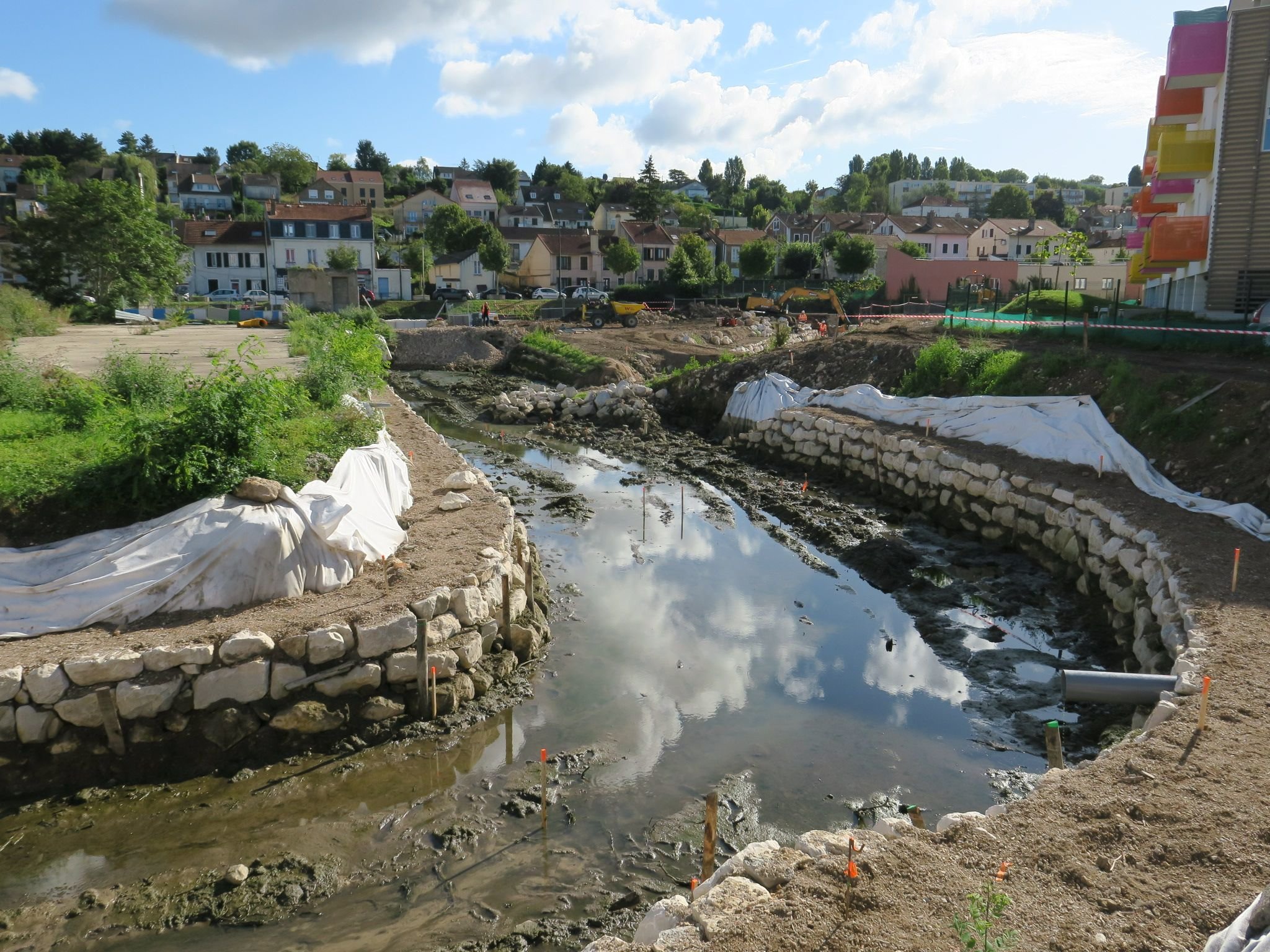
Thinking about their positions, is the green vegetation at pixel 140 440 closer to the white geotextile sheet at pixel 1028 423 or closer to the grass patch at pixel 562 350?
the white geotextile sheet at pixel 1028 423

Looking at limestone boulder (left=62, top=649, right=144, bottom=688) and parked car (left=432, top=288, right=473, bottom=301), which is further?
parked car (left=432, top=288, right=473, bottom=301)

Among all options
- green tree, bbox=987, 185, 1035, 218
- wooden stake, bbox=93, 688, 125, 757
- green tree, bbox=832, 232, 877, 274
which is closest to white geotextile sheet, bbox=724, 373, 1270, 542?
wooden stake, bbox=93, 688, 125, 757

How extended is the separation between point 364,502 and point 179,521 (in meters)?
2.45

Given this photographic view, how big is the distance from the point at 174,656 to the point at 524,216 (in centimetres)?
9701

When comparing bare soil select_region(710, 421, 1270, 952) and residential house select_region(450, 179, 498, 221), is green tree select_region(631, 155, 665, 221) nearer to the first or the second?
residential house select_region(450, 179, 498, 221)

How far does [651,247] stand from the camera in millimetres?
72000

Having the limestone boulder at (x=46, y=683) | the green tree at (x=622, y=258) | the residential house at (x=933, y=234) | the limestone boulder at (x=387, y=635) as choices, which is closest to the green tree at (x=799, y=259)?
the green tree at (x=622, y=258)

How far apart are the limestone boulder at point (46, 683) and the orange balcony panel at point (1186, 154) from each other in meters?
29.9

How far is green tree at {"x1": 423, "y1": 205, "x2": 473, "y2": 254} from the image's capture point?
7400 cm

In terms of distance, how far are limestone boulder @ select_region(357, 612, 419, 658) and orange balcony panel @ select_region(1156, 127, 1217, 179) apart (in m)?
27.2

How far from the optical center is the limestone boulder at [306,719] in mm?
8594

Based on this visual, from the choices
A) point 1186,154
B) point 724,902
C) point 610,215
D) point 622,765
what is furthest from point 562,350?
point 610,215

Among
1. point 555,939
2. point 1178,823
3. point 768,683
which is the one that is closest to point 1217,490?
point 768,683

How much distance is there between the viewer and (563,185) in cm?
11975
